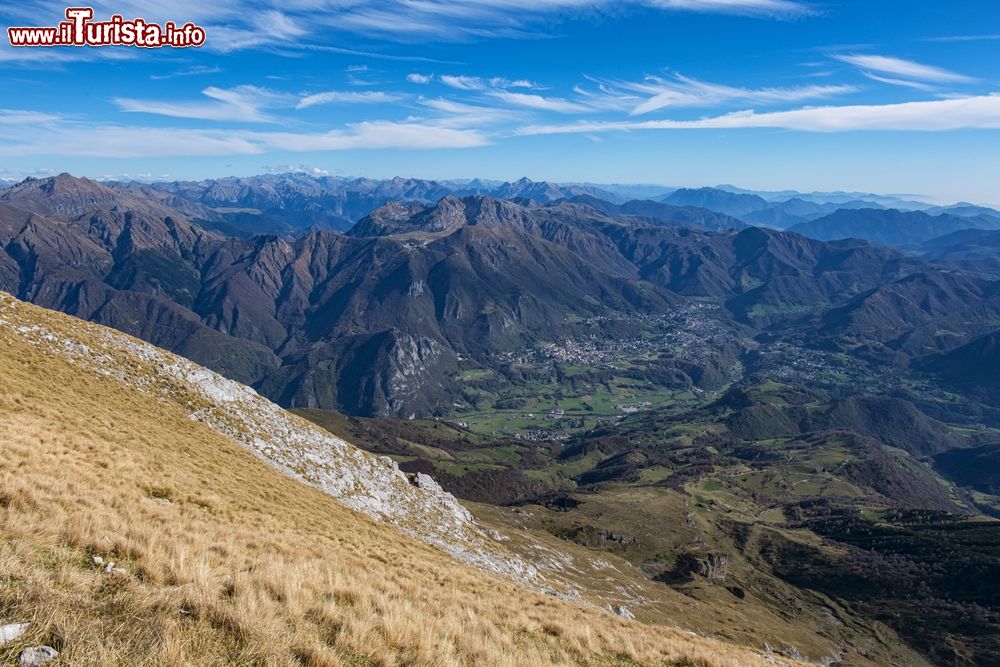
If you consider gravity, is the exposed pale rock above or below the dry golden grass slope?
above

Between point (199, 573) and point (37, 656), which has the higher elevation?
point (37, 656)

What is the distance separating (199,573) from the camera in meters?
15.0

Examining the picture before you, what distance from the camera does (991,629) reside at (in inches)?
6127

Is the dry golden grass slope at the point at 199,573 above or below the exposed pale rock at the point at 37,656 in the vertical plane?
below

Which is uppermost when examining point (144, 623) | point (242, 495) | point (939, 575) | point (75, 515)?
point (144, 623)

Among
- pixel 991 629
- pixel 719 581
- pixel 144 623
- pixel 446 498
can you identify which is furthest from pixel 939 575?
pixel 144 623

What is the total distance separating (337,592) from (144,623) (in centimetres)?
705

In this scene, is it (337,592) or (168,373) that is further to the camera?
(168,373)

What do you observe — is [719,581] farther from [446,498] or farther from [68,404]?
[68,404]

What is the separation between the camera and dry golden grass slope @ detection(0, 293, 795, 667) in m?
11.5

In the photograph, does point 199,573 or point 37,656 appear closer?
point 37,656

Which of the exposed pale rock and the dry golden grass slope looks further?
the dry golden grass slope

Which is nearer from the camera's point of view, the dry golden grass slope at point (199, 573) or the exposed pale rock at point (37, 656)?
the exposed pale rock at point (37, 656)

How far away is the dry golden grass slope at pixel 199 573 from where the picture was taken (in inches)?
453
